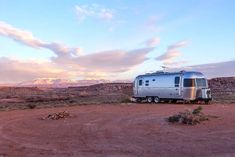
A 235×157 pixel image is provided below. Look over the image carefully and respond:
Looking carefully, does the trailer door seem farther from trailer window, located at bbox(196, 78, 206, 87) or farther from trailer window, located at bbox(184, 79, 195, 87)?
trailer window, located at bbox(196, 78, 206, 87)

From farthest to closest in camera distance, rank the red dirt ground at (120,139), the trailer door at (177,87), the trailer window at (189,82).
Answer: the trailer door at (177,87)
the trailer window at (189,82)
the red dirt ground at (120,139)

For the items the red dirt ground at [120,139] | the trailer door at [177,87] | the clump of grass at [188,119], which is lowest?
the red dirt ground at [120,139]

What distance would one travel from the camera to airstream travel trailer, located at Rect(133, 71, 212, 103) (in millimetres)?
33938

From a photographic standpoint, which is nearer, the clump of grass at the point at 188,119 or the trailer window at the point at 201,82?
the clump of grass at the point at 188,119

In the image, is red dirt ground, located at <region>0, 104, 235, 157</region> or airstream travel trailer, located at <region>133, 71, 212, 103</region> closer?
red dirt ground, located at <region>0, 104, 235, 157</region>

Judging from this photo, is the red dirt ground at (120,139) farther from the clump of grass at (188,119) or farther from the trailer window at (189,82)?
the trailer window at (189,82)

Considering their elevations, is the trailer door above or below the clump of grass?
above

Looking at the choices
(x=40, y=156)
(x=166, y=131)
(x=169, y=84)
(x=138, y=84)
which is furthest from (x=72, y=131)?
(x=138, y=84)

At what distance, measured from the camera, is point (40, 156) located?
11711mm

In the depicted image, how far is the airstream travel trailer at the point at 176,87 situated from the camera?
111 feet

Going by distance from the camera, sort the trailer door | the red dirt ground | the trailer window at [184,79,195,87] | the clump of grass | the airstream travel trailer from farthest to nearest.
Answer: the trailer door
the airstream travel trailer
the trailer window at [184,79,195,87]
the clump of grass
the red dirt ground

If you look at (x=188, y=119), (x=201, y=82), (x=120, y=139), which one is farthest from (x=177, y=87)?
(x=120, y=139)

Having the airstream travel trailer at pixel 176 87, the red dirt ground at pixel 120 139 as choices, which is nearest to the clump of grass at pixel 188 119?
the red dirt ground at pixel 120 139

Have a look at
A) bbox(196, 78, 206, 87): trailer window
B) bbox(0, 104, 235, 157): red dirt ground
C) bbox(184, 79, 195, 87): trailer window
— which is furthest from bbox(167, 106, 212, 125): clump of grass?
bbox(196, 78, 206, 87): trailer window
